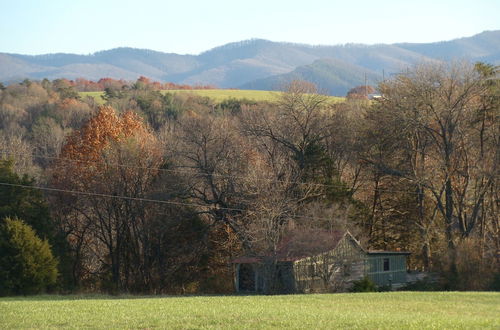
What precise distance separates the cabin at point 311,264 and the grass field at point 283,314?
455 inches

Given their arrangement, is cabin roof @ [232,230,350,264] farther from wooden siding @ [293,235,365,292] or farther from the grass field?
the grass field

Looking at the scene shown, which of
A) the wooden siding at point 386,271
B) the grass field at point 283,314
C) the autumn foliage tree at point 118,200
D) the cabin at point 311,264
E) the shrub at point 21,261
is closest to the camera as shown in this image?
the grass field at point 283,314

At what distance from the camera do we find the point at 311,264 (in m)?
50.5

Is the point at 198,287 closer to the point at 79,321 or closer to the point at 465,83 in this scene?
the point at 465,83

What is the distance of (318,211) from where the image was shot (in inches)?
2098

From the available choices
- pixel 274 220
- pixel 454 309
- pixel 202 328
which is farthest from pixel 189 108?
pixel 202 328

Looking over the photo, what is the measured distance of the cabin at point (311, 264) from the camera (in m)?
49.4

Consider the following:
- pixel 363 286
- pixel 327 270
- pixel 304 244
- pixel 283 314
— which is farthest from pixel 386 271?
pixel 283 314

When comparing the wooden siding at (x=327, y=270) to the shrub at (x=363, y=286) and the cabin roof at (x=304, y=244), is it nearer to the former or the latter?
the cabin roof at (x=304, y=244)

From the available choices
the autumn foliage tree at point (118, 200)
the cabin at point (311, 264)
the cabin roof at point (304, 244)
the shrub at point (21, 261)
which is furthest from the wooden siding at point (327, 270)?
the shrub at point (21, 261)

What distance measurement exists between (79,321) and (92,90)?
139 m

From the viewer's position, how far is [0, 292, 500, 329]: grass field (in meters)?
22.9

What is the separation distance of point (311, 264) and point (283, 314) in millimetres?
24723

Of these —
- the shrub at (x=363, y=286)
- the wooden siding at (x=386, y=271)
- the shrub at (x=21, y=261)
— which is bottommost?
the wooden siding at (x=386, y=271)
